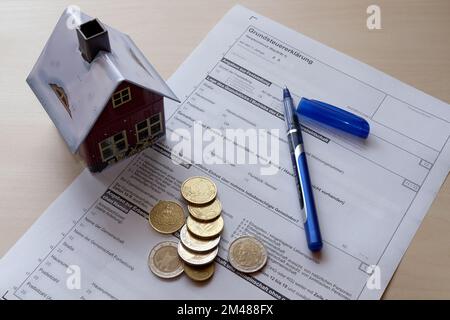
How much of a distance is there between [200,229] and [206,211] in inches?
1.0

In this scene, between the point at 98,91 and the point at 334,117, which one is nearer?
the point at 98,91

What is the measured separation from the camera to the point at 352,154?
2.55ft

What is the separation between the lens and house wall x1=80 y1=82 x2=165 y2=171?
2.24 feet

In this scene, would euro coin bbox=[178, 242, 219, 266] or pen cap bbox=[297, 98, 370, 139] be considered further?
pen cap bbox=[297, 98, 370, 139]

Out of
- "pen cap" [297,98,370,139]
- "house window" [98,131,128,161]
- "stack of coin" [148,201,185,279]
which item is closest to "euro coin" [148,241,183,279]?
"stack of coin" [148,201,185,279]

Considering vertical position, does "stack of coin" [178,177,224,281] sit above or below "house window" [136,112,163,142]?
below

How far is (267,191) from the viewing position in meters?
0.74

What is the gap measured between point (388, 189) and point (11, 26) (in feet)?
1.95

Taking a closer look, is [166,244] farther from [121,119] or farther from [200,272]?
[121,119]

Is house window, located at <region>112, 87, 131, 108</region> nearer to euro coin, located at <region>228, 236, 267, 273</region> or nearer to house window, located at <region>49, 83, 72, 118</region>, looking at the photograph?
house window, located at <region>49, 83, 72, 118</region>

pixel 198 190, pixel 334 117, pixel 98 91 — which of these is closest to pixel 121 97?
pixel 98 91

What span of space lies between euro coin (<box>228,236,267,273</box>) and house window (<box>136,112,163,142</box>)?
7.1 inches

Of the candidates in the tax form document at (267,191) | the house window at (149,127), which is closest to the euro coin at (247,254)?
the tax form document at (267,191)

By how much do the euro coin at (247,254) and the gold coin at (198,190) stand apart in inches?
2.6
